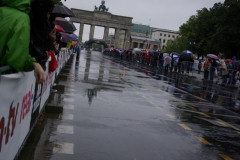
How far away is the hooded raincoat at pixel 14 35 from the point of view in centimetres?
359

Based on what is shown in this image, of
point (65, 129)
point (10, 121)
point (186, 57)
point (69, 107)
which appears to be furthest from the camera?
point (186, 57)

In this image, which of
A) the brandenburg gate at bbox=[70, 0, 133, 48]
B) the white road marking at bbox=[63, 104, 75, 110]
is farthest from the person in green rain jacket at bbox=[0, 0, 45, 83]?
the brandenburg gate at bbox=[70, 0, 133, 48]

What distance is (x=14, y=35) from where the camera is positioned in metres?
3.59

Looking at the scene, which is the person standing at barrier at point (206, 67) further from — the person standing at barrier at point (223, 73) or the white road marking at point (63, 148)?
the white road marking at point (63, 148)

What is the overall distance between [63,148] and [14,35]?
270 cm

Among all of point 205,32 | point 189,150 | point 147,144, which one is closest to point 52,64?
point 147,144

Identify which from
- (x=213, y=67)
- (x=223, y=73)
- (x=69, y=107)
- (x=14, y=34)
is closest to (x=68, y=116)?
(x=69, y=107)

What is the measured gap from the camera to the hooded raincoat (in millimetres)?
3594

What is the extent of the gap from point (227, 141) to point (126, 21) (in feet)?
458

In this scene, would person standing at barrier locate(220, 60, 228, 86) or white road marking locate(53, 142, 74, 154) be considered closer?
white road marking locate(53, 142, 74, 154)

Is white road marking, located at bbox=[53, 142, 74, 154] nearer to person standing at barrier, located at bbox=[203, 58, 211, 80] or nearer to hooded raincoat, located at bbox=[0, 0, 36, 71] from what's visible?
hooded raincoat, located at bbox=[0, 0, 36, 71]

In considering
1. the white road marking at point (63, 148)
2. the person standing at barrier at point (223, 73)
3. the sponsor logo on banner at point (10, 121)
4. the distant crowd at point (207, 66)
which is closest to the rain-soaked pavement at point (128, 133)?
the white road marking at point (63, 148)

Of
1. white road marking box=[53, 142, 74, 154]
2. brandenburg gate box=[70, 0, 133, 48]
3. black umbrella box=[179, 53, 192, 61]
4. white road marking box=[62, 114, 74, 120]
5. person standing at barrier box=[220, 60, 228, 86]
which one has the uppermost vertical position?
brandenburg gate box=[70, 0, 133, 48]

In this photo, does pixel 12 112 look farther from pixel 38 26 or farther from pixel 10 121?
pixel 38 26
